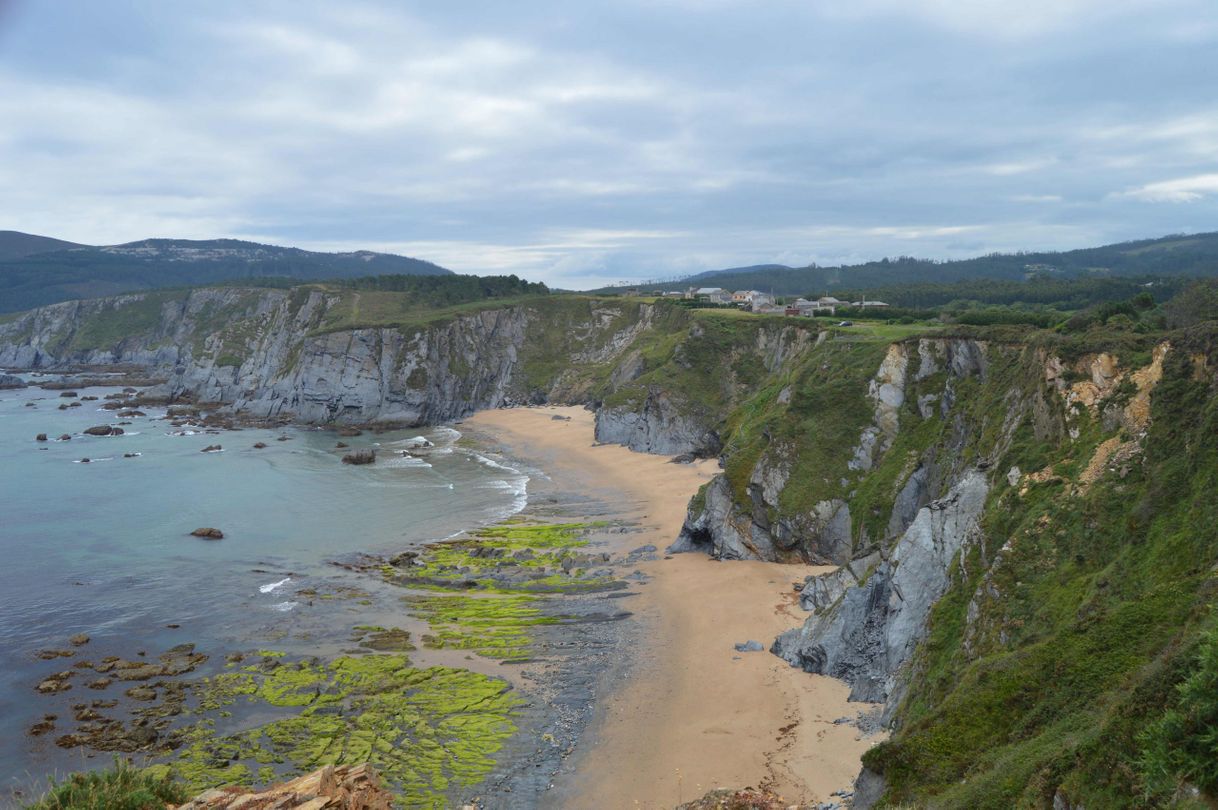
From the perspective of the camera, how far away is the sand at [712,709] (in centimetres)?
2169

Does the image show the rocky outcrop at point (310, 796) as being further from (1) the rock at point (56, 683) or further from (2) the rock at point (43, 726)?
(1) the rock at point (56, 683)

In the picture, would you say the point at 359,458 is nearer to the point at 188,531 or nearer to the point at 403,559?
the point at 188,531

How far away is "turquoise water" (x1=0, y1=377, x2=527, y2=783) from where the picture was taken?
112 feet

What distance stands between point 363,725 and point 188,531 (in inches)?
1256

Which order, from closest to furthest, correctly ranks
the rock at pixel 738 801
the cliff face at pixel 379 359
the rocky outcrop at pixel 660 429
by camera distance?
1. the rock at pixel 738 801
2. the rocky outcrop at pixel 660 429
3. the cliff face at pixel 379 359

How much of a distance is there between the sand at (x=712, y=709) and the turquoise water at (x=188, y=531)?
15.2 m

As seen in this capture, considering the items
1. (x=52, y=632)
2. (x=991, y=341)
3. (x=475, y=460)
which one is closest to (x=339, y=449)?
(x=475, y=460)

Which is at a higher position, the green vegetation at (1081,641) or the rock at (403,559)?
the green vegetation at (1081,641)

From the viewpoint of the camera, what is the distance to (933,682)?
1966 cm

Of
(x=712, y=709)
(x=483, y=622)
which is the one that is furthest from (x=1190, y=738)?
(x=483, y=622)

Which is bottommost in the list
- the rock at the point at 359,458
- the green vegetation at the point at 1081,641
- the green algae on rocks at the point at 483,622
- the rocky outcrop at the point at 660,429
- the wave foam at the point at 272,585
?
the green algae on rocks at the point at 483,622

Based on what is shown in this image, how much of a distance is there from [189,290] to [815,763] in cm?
18849

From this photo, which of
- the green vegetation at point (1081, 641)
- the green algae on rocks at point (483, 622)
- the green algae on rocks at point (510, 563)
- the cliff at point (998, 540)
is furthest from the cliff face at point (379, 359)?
the green vegetation at point (1081, 641)

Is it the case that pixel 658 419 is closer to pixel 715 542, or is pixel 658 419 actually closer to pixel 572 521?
pixel 572 521
